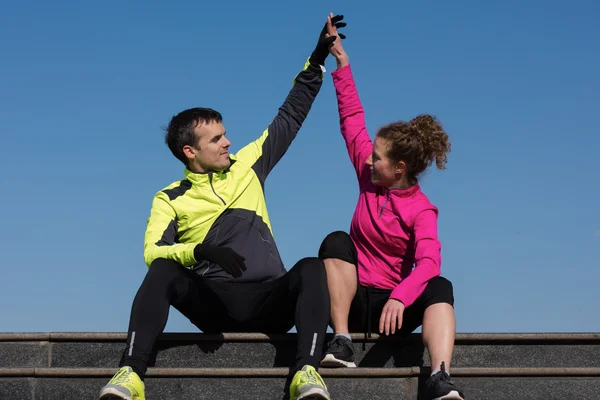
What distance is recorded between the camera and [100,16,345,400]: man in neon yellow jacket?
3928 mm

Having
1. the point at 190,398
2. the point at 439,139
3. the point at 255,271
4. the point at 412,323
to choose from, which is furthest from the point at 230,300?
the point at 439,139

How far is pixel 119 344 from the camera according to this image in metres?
4.53

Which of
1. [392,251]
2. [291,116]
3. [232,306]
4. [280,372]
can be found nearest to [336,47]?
[291,116]

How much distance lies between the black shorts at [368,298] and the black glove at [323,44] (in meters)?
1.27

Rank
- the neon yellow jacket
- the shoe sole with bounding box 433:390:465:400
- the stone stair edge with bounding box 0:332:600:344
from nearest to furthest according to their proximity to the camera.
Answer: the shoe sole with bounding box 433:390:465:400 → the stone stair edge with bounding box 0:332:600:344 → the neon yellow jacket

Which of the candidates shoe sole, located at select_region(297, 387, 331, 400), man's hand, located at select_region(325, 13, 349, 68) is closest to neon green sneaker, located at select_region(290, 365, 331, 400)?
shoe sole, located at select_region(297, 387, 331, 400)

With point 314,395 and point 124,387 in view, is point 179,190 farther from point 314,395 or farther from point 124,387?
point 314,395

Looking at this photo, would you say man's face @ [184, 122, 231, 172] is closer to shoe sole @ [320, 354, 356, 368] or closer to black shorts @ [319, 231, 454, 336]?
black shorts @ [319, 231, 454, 336]

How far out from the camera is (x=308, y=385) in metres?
3.65

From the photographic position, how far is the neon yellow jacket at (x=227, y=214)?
4.51m

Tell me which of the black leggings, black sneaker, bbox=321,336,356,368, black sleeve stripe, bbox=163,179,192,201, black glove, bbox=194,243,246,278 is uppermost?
black sleeve stripe, bbox=163,179,192,201

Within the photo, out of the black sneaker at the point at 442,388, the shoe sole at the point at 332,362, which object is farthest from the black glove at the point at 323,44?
the black sneaker at the point at 442,388

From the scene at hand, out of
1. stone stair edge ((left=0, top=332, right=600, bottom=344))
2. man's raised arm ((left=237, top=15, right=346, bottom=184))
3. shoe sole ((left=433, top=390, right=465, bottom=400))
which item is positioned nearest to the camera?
shoe sole ((left=433, top=390, right=465, bottom=400))

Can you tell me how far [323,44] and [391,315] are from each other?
6.01ft
